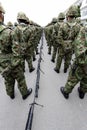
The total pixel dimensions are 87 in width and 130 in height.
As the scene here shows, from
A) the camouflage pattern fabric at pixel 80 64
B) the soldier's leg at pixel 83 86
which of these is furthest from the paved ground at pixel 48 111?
the camouflage pattern fabric at pixel 80 64

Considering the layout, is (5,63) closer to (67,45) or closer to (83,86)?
(83,86)

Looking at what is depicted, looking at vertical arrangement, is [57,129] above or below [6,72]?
below

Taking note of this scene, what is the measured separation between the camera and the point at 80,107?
3207 mm

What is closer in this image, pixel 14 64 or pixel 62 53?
pixel 14 64

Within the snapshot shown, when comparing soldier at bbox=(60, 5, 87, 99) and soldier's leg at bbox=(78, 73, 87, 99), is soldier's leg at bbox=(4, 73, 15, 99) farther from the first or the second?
soldier's leg at bbox=(78, 73, 87, 99)

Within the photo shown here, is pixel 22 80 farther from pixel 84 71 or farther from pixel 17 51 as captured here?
pixel 84 71

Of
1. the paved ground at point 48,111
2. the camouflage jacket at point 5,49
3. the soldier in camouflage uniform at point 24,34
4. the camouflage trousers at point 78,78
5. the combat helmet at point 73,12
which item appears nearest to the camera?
the camouflage jacket at point 5,49

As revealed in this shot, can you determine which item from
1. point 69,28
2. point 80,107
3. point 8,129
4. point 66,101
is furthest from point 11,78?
point 69,28

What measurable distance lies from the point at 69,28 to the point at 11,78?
6.02 ft

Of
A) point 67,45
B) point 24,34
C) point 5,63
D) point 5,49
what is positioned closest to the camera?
point 5,49

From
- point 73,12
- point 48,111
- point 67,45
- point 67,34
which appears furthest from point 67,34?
point 48,111

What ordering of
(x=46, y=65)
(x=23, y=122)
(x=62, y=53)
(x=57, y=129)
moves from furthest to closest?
(x=46, y=65), (x=62, y=53), (x=23, y=122), (x=57, y=129)

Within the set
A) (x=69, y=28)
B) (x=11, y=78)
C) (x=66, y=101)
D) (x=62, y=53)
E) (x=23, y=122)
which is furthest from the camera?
(x=62, y=53)

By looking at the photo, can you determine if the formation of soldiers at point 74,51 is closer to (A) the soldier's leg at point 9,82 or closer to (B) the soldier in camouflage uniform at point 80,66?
(B) the soldier in camouflage uniform at point 80,66
